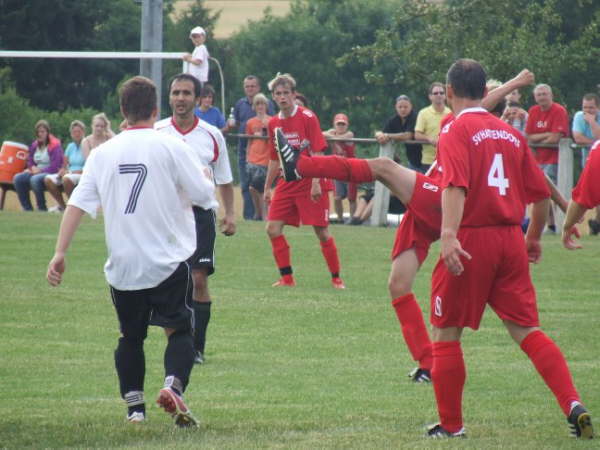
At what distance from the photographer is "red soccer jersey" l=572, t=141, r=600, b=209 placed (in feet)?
25.6

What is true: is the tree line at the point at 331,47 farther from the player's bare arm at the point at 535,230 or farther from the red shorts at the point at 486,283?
the red shorts at the point at 486,283

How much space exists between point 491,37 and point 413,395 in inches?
1097

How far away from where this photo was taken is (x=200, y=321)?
9.37 m

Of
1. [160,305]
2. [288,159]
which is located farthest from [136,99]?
[288,159]

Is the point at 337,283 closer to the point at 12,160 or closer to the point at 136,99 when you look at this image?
the point at 136,99

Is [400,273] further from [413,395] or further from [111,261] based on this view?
[111,261]

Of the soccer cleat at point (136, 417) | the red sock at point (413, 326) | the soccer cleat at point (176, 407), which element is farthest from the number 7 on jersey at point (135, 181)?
the red sock at point (413, 326)

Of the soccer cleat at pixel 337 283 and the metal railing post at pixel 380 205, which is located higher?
the soccer cleat at pixel 337 283

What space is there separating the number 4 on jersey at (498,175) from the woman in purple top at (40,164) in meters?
18.1

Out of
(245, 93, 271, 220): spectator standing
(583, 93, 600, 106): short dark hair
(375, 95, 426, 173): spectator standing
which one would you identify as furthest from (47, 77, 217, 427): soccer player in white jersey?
(245, 93, 271, 220): spectator standing

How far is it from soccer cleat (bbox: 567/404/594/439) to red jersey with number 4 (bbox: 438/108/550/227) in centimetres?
99

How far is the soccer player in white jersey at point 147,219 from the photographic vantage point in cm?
682

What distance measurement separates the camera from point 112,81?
2245 inches

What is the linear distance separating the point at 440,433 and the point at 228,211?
3108 millimetres
